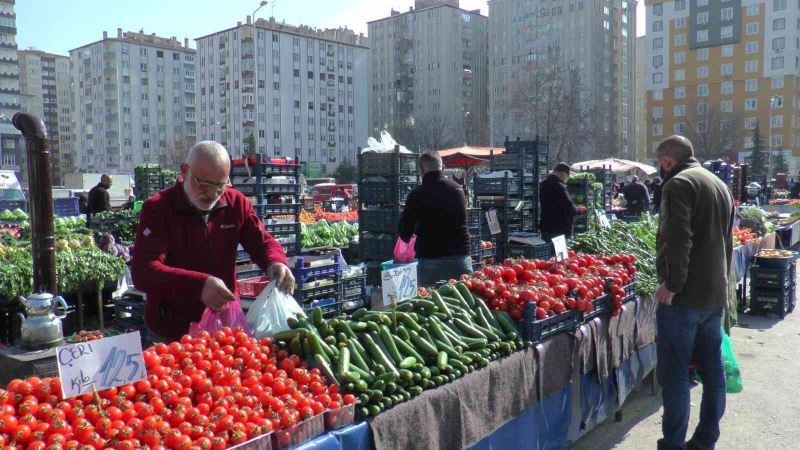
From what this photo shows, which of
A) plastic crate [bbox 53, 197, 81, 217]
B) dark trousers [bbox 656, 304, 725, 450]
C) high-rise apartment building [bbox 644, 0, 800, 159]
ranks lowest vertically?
dark trousers [bbox 656, 304, 725, 450]

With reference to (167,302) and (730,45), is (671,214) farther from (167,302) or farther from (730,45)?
(730,45)

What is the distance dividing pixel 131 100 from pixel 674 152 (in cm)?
9952

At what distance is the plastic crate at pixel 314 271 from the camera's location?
5.95 metres

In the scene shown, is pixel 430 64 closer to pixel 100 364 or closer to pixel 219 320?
pixel 219 320

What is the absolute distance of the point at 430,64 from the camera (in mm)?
93062

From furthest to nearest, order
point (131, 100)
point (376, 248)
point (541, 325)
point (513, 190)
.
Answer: point (131, 100), point (513, 190), point (376, 248), point (541, 325)

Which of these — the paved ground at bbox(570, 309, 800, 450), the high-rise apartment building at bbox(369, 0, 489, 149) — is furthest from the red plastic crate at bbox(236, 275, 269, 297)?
the high-rise apartment building at bbox(369, 0, 489, 149)

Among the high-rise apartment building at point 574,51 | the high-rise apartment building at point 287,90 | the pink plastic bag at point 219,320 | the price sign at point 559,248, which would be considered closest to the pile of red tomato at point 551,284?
the price sign at point 559,248

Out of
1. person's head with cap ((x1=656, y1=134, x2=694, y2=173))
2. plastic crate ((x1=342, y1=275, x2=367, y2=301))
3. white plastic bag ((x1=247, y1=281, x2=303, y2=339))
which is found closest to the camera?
white plastic bag ((x1=247, y1=281, x2=303, y2=339))

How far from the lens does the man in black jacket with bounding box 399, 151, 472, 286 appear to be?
5359 millimetres

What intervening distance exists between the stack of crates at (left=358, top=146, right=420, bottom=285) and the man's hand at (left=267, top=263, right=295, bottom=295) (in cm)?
538

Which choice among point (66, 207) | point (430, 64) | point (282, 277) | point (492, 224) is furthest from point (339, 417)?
point (430, 64)

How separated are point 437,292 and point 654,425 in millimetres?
2279

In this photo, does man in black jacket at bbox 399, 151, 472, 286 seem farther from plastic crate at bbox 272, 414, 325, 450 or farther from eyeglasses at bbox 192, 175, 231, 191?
plastic crate at bbox 272, 414, 325, 450
